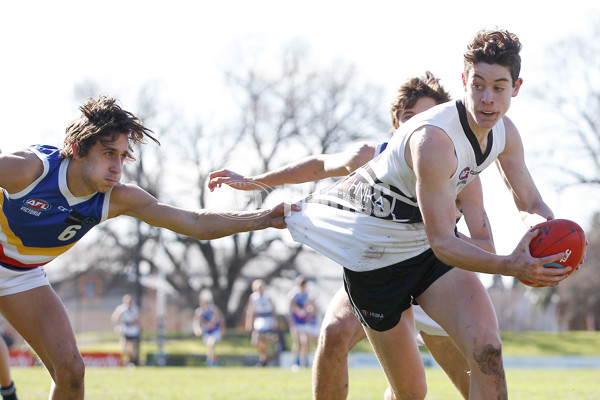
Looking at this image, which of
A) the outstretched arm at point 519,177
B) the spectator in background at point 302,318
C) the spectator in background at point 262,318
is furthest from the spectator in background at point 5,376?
the spectator in background at point 262,318

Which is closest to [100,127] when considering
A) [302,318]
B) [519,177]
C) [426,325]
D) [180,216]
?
[180,216]

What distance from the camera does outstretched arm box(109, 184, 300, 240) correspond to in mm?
5242

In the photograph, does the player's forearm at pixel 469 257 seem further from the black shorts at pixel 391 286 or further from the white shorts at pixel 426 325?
the white shorts at pixel 426 325

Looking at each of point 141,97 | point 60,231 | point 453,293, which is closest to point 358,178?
point 453,293

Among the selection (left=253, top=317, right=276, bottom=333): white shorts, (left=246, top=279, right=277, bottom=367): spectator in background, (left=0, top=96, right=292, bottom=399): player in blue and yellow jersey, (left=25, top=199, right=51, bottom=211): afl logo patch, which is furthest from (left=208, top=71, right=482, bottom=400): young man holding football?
(left=253, top=317, right=276, bottom=333): white shorts

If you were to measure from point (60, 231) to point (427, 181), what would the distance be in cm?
258

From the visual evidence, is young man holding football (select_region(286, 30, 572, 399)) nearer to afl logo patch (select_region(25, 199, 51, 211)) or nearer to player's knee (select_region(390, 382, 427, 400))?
player's knee (select_region(390, 382, 427, 400))

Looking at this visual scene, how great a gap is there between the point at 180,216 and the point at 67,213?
0.73 meters

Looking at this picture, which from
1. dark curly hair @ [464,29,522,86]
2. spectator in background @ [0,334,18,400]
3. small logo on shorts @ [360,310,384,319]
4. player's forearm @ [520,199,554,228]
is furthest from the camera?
spectator in background @ [0,334,18,400]

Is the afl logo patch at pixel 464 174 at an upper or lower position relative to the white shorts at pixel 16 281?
upper

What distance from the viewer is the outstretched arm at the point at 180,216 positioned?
5.24 m

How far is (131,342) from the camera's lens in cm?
2655

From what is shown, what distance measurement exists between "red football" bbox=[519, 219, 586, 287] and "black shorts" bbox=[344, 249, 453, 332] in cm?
77

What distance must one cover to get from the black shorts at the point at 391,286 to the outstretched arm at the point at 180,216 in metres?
0.84
